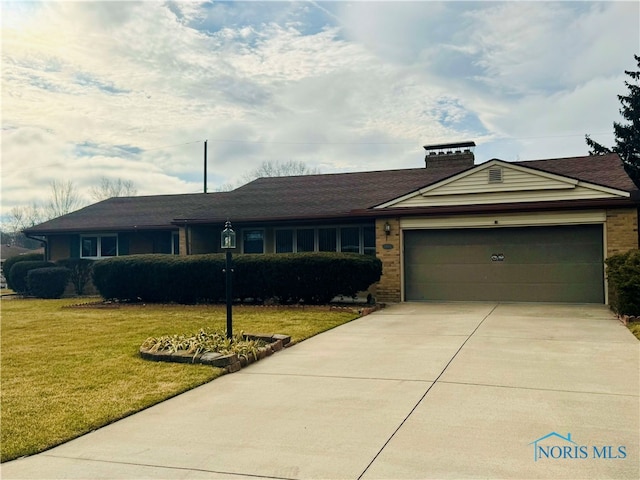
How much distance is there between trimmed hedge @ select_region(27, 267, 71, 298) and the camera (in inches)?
791

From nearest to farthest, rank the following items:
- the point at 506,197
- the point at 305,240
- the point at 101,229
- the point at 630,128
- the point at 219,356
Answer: the point at 219,356 < the point at 506,197 < the point at 305,240 < the point at 101,229 < the point at 630,128

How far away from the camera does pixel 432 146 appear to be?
22.1 meters

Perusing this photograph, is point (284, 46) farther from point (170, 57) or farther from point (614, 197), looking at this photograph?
point (614, 197)

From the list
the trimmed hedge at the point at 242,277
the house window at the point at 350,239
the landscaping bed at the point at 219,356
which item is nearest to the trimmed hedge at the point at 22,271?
the trimmed hedge at the point at 242,277

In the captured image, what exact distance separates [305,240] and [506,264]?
6951 millimetres

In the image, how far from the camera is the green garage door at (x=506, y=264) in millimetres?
14141

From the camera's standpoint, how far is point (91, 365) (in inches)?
295

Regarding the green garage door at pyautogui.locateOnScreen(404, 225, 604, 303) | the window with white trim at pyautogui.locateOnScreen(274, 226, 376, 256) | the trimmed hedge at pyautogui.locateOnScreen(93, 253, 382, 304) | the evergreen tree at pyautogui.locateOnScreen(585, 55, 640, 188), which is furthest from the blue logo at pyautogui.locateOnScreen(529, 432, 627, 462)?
the evergreen tree at pyautogui.locateOnScreen(585, 55, 640, 188)

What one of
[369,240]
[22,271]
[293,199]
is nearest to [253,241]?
[293,199]

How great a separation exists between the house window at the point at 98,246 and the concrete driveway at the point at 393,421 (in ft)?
54.1

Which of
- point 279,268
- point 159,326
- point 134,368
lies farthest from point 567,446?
point 279,268

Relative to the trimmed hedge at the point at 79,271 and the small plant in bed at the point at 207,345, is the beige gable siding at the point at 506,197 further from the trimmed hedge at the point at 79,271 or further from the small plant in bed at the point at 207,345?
the trimmed hedge at the point at 79,271

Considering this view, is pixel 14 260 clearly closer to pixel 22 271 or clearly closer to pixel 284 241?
pixel 22 271

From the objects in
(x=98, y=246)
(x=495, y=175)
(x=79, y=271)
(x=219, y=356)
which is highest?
(x=495, y=175)
